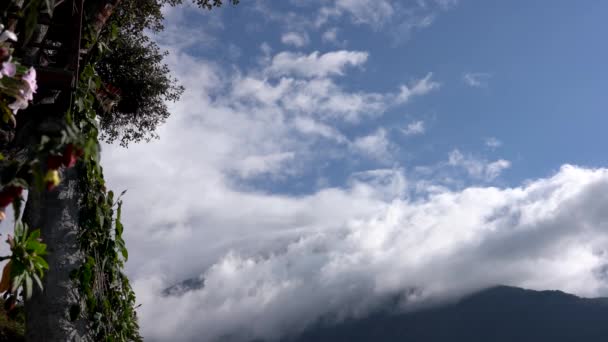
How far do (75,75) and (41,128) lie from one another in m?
4.85

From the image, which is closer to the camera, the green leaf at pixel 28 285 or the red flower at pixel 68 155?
the red flower at pixel 68 155

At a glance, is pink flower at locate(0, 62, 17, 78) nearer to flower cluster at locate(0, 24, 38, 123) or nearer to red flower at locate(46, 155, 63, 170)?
flower cluster at locate(0, 24, 38, 123)

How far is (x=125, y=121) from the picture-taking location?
45.8ft

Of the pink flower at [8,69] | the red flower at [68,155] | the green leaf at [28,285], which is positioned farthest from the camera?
the green leaf at [28,285]

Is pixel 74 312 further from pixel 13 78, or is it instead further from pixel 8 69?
pixel 8 69

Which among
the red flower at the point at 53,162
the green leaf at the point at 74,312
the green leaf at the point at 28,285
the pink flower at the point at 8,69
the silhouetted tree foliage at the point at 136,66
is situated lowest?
the green leaf at the point at 28,285

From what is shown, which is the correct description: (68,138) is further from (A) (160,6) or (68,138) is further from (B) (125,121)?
(B) (125,121)

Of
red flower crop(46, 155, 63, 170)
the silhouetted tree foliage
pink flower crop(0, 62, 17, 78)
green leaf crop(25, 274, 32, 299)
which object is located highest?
the silhouetted tree foliage

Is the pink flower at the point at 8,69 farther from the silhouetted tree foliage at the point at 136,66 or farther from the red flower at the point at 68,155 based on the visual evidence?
the silhouetted tree foliage at the point at 136,66

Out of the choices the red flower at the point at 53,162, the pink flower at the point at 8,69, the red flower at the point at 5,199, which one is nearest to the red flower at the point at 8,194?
the red flower at the point at 5,199

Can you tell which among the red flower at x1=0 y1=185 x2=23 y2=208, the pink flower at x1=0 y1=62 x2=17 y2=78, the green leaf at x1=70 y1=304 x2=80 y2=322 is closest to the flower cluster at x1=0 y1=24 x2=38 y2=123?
the pink flower at x1=0 y1=62 x2=17 y2=78

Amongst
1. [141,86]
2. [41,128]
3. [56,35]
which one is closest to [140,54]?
[141,86]

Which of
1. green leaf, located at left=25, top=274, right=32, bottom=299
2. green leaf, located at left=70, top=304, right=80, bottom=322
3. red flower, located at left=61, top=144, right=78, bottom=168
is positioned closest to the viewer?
red flower, located at left=61, top=144, right=78, bottom=168

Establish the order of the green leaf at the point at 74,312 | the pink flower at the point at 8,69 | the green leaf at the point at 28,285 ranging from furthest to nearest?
the green leaf at the point at 74,312
the green leaf at the point at 28,285
the pink flower at the point at 8,69
